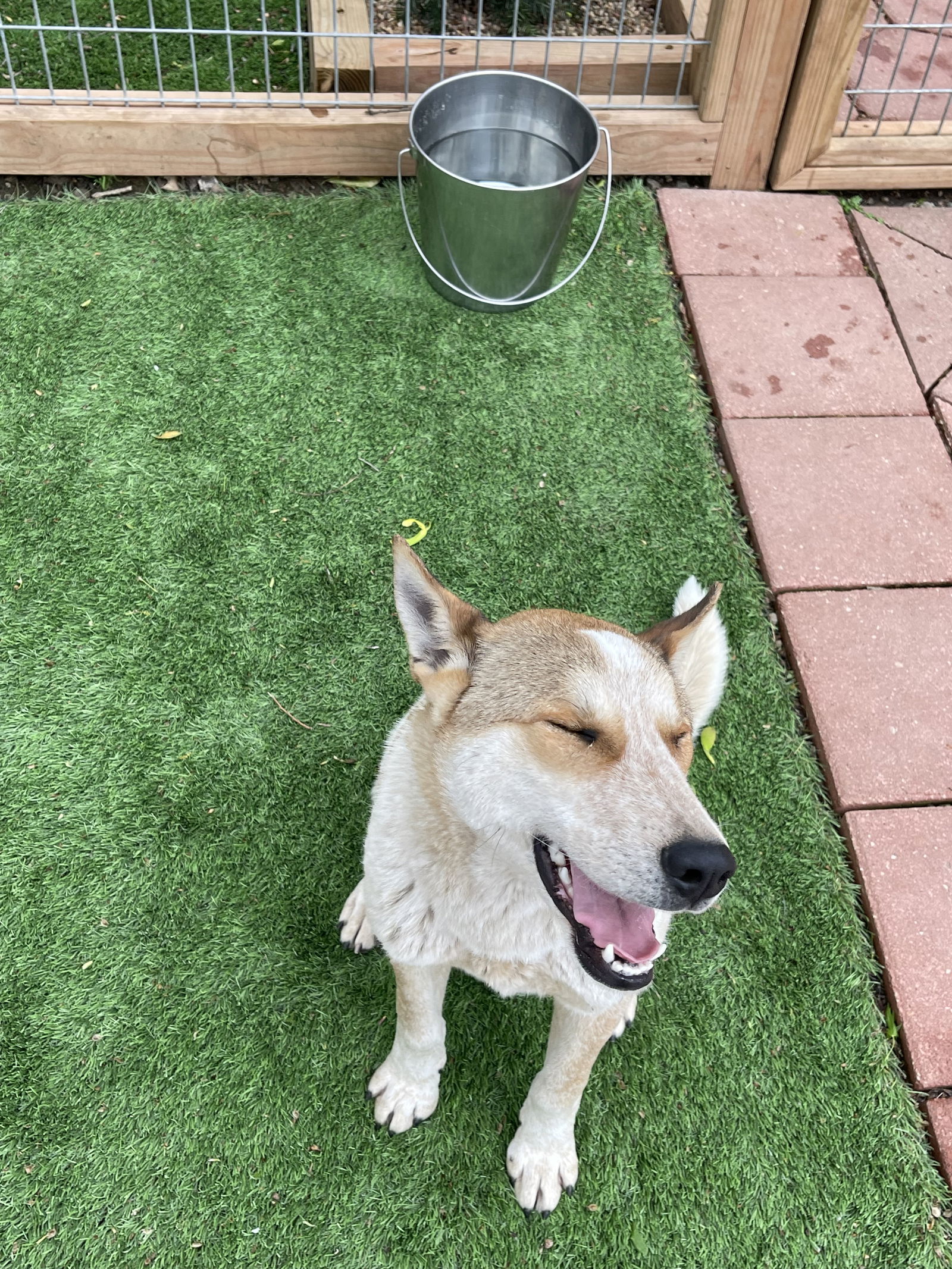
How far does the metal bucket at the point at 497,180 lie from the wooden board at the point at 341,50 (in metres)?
0.70

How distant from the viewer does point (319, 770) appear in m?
3.31

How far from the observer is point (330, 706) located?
345 cm

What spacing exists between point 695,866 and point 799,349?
3.47 metres

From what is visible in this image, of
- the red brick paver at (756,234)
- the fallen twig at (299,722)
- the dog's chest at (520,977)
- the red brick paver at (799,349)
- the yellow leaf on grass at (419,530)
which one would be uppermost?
the dog's chest at (520,977)

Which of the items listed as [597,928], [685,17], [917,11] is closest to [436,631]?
[597,928]

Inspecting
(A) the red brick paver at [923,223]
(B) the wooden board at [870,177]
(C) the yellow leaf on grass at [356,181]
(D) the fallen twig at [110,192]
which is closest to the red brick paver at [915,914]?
(A) the red brick paver at [923,223]

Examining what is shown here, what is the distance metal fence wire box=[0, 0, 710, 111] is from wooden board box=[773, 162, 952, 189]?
78 cm

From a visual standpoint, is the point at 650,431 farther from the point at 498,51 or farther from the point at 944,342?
the point at 498,51

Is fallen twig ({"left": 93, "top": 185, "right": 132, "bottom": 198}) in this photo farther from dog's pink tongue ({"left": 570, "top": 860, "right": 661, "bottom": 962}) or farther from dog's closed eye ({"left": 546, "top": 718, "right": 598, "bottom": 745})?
dog's pink tongue ({"left": 570, "top": 860, "right": 661, "bottom": 962})

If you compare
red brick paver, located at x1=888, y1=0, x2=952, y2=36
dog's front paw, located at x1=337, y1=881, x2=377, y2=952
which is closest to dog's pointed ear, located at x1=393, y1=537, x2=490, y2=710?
dog's front paw, located at x1=337, y1=881, x2=377, y2=952

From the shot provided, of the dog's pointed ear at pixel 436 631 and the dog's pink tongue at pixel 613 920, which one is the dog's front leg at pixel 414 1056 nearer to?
the dog's pink tongue at pixel 613 920

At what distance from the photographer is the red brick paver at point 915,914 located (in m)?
2.94

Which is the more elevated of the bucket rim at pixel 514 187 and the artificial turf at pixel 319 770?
the bucket rim at pixel 514 187

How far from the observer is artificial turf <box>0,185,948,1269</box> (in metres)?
2.64
